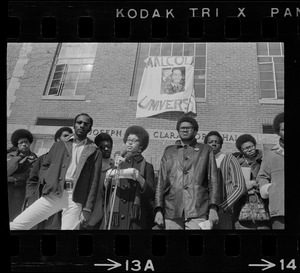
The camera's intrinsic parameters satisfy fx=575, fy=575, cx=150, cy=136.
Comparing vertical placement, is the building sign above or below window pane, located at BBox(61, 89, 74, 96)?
below

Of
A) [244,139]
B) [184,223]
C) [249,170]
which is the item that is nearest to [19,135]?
[184,223]

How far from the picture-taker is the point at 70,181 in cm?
745

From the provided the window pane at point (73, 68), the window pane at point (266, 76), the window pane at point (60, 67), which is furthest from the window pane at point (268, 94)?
the window pane at point (60, 67)

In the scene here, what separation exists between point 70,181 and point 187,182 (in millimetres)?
1513

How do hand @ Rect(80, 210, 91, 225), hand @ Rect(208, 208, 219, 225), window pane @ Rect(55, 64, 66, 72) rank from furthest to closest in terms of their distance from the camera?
window pane @ Rect(55, 64, 66, 72)
hand @ Rect(80, 210, 91, 225)
hand @ Rect(208, 208, 219, 225)

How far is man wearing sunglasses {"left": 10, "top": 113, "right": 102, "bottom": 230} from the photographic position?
739 cm

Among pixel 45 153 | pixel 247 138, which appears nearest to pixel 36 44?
pixel 45 153

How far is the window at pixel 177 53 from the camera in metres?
7.44

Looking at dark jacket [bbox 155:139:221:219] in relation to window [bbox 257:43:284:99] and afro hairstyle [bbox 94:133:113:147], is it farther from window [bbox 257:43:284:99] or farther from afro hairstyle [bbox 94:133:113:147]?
window [bbox 257:43:284:99]

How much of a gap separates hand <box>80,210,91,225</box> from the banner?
4.59 feet

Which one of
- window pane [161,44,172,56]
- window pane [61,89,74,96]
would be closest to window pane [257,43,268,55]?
window pane [161,44,172,56]

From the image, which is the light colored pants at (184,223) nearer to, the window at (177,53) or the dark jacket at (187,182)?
the dark jacket at (187,182)
